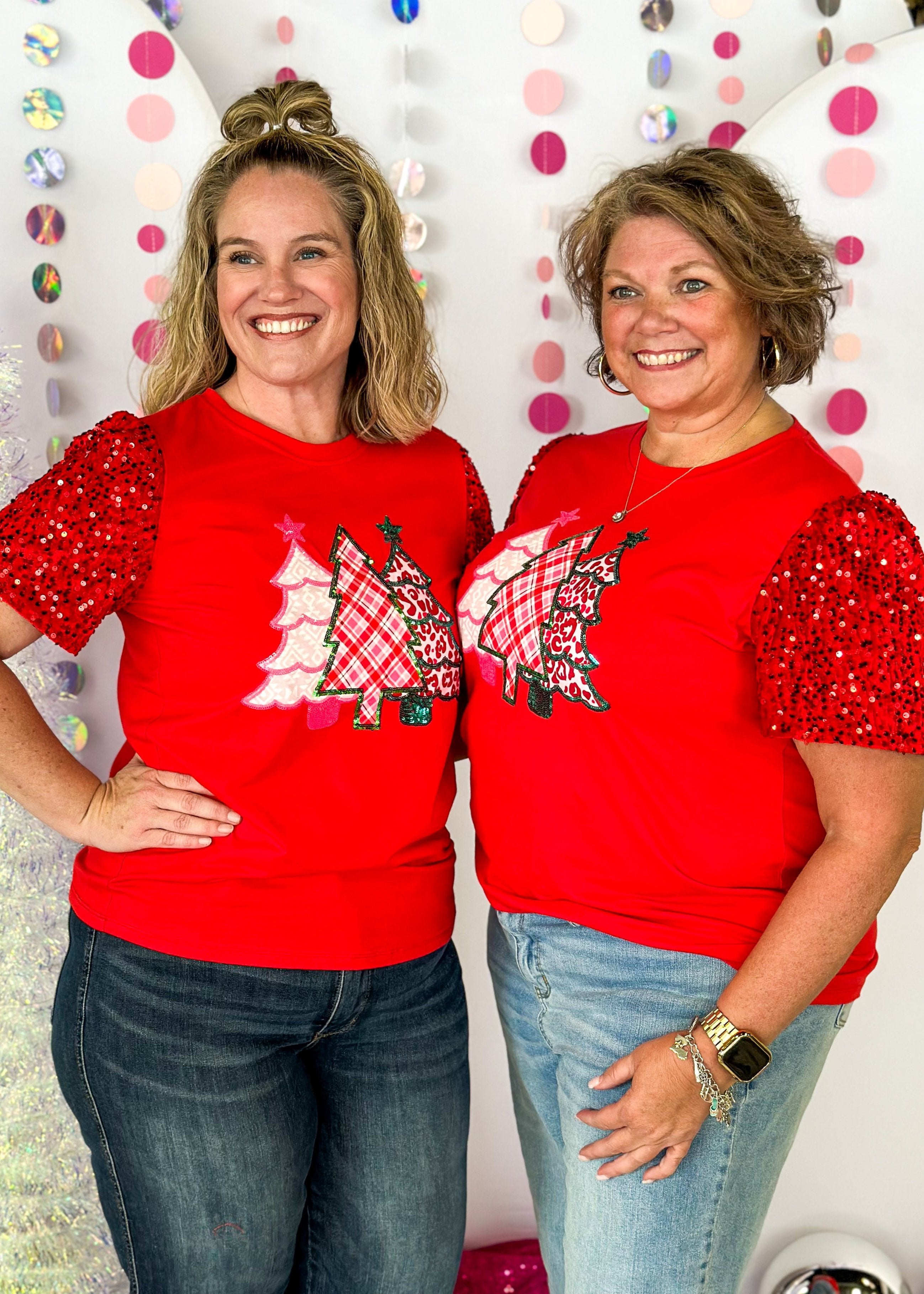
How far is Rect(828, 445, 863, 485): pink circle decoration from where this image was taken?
6.72 ft

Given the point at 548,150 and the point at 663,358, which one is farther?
the point at 548,150

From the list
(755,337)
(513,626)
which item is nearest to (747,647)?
(513,626)

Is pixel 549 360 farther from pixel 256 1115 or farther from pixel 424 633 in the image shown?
pixel 256 1115

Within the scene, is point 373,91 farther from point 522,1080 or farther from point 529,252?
point 522,1080

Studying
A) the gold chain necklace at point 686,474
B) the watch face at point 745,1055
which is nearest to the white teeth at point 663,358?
the gold chain necklace at point 686,474

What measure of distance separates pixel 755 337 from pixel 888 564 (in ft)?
1.34

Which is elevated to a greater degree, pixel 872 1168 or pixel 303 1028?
pixel 303 1028

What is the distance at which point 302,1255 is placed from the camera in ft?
5.18

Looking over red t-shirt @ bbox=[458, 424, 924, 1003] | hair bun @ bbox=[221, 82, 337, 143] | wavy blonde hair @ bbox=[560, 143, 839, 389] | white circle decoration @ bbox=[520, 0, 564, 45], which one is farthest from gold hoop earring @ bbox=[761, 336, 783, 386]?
white circle decoration @ bbox=[520, 0, 564, 45]

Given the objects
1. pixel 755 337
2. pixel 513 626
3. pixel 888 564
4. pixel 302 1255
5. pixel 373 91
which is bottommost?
pixel 302 1255

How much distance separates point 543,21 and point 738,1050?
1730mm

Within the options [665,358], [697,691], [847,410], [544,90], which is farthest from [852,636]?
[544,90]

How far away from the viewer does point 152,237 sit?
1.94 metres

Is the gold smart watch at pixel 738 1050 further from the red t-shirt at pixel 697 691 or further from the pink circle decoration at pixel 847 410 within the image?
the pink circle decoration at pixel 847 410
